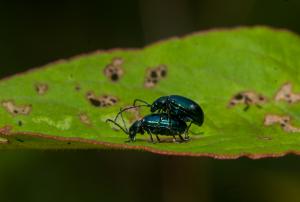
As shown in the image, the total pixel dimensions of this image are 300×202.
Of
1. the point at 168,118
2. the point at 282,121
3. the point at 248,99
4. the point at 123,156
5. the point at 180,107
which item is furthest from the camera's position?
the point at 123,156

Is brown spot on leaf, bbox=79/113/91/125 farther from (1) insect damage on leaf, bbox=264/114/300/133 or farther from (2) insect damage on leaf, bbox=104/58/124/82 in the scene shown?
A: (1) insect damage on leaf, bbox=264/114/300/133

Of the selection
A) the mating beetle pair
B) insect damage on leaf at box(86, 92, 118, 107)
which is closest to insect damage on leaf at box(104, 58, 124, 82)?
insect damage on leaf at box(86, 92, 118, 107)

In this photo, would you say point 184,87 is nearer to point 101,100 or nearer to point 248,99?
point 248,99

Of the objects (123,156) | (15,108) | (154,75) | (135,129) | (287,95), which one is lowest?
(123,156)

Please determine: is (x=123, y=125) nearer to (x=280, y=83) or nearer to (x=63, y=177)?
(x=280, y=83)

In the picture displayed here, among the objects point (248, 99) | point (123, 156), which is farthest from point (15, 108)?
point (123, 156)

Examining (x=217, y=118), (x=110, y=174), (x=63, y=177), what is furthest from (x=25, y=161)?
(x=217, y=118)
